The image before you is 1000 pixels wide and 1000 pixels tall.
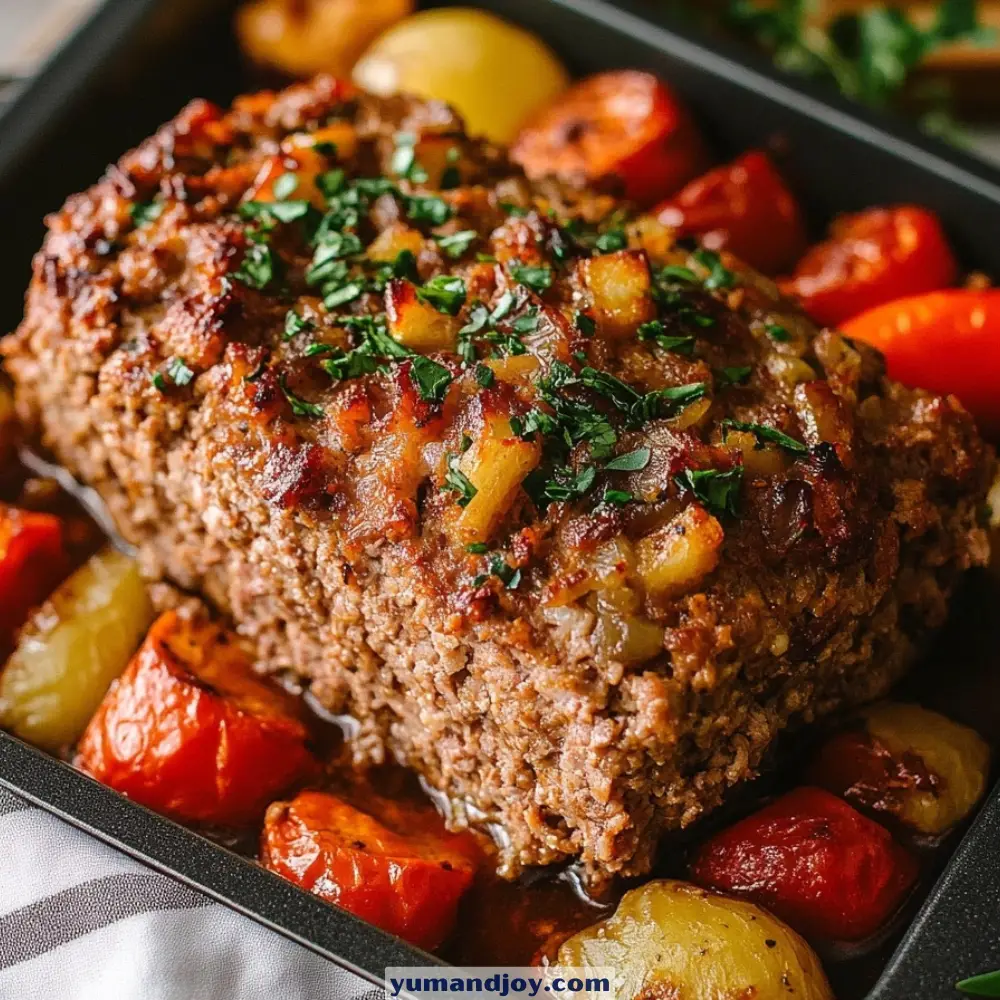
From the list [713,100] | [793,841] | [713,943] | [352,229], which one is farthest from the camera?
[713,100]

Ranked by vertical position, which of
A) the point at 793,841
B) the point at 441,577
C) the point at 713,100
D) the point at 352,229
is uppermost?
the point at 352,229

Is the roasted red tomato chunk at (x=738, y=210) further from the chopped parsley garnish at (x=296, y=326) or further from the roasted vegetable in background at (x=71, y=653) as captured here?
the roasted vegetable in background at (x=71, y=653)

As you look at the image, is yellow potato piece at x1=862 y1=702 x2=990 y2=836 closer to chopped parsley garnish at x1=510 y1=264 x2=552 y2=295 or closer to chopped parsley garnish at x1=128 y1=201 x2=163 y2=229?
chopped parsley garnish at x1=510 y1=264 x2=552 y2=295

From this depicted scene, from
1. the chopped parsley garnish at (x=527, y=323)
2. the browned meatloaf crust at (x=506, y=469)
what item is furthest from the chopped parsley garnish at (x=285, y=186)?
the chopped parsley garnish at (x=527, y=323)

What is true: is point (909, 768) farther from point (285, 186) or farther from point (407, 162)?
point (285, 186)

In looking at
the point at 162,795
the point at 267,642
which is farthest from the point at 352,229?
the point at 162,795

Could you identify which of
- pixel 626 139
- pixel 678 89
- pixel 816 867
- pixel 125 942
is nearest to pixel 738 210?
pixel 626 139

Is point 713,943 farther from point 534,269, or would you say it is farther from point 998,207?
point 998,207

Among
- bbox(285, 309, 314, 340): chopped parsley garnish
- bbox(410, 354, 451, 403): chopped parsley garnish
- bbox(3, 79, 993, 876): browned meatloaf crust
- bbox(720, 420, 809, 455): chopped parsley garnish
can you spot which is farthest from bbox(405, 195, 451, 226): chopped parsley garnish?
bbox(720, 420, 809, 455): chopped parsley garnish
